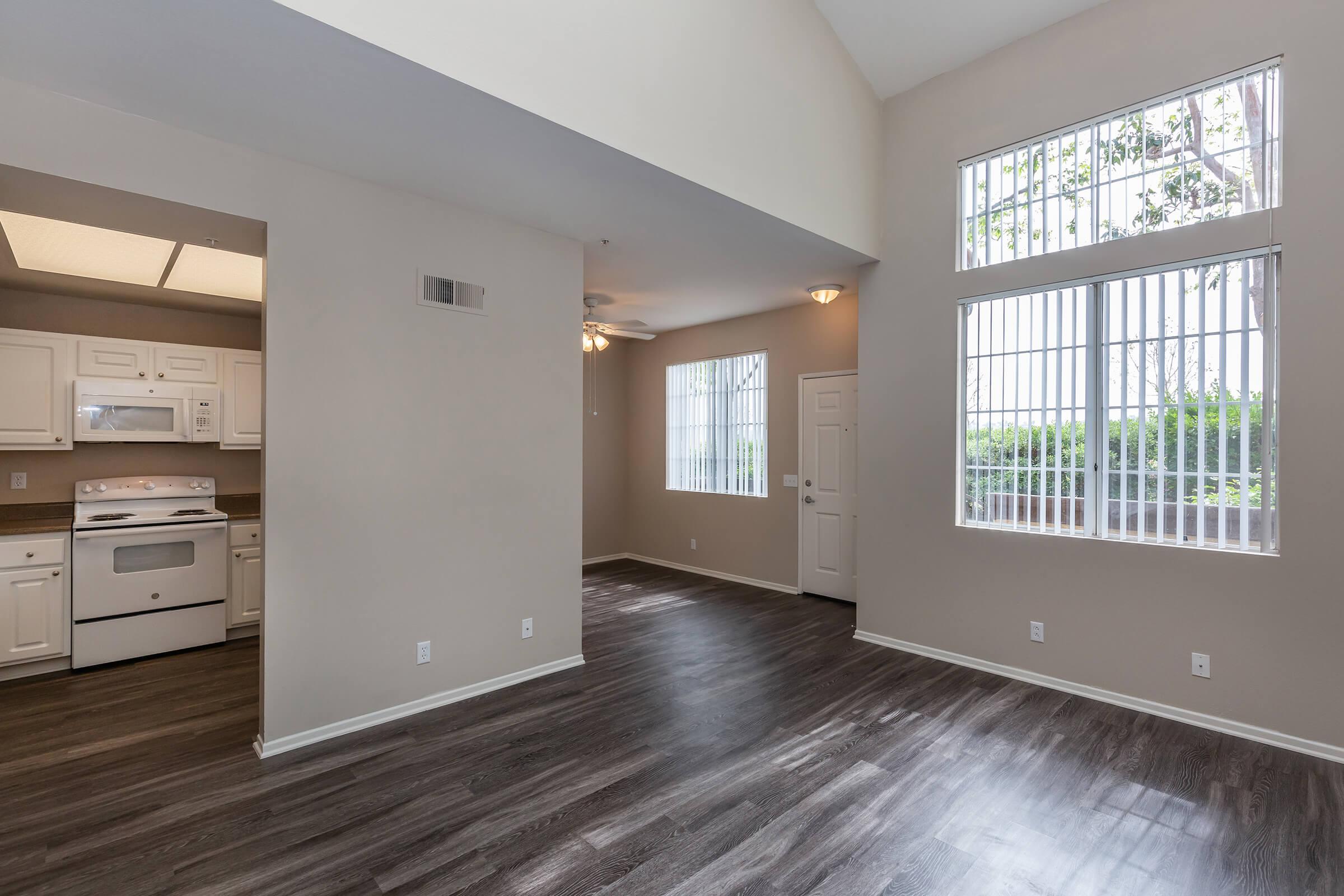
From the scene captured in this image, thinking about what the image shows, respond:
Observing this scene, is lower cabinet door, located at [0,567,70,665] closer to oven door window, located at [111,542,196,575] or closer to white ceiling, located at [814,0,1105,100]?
oven door window, located at [111,542,196,575]

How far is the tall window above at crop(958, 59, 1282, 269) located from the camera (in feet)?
10.3

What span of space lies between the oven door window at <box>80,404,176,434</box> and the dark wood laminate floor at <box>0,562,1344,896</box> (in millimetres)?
1638

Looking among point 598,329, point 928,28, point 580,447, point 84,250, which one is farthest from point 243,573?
point 928,28

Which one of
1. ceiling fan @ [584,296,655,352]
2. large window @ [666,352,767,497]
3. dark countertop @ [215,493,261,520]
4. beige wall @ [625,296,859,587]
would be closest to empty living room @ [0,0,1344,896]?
dark countertop @ [215,493,261,520]

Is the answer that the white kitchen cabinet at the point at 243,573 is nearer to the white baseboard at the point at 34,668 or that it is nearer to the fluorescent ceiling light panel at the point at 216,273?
the white baseboard at the point at 34,668

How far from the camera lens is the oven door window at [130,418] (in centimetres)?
418

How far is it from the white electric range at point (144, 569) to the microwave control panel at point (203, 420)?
15.2 inches

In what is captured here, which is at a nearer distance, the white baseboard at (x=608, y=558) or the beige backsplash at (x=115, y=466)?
the beige backsplash at (x=115, y=466)

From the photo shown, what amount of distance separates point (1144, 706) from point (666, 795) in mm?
2702

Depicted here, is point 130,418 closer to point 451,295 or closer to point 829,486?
point 451,295

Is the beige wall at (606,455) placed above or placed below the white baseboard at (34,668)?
above

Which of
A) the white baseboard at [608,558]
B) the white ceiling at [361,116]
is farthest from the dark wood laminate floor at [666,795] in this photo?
the white baseboard at [608,558]

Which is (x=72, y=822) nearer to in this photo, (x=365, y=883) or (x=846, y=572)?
(x=365, y=883)

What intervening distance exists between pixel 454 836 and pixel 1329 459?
4.12 meters
